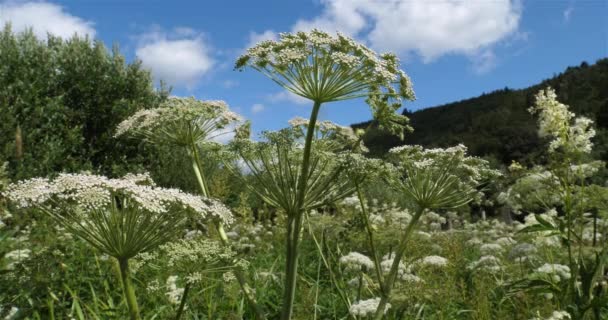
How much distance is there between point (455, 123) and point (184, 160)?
5130cm

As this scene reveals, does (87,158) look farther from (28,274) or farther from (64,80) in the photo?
(28,274)

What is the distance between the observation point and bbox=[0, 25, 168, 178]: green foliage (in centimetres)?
1495

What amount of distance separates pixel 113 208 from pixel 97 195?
0.42 feet

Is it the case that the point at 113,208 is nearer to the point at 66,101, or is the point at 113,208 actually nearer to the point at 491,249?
the point at 491,249

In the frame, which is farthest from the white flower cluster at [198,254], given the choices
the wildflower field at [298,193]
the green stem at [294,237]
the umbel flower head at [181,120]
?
the umbel flower head at [181,120]

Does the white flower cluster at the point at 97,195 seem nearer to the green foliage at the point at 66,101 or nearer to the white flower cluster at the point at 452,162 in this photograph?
the white flower cluster at the point at 452,162

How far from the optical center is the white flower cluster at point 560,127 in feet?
15.6

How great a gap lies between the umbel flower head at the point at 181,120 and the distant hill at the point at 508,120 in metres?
25.6

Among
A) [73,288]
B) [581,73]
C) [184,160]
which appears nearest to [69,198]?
[73,288]

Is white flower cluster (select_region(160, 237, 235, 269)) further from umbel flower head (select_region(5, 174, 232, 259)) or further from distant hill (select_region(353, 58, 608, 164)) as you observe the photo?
distant hill (select_region(353, 58, 608, 164))

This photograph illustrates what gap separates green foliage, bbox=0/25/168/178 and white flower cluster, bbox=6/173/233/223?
12362mm

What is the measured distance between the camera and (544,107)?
494 centimetres

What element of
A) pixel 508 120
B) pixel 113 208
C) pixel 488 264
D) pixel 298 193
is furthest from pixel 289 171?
pixel 508 120

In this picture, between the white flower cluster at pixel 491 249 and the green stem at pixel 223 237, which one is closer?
the green stem at pixel 223 237
